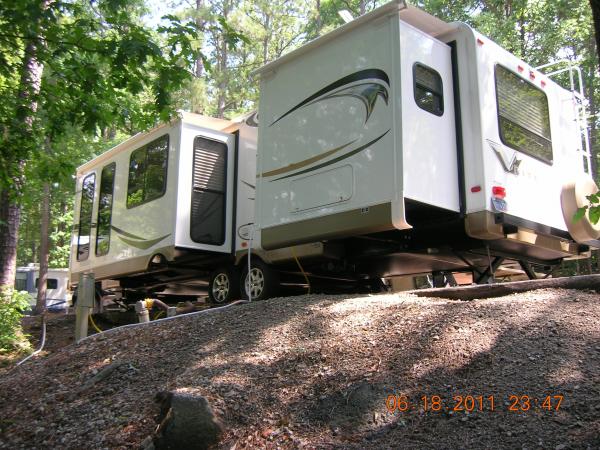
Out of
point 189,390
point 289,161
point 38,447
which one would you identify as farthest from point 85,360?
point 289,161

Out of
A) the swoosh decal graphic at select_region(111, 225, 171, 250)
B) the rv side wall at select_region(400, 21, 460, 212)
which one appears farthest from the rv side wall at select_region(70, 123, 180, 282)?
the rv side wall at select_region(400, 21, 460, 212)

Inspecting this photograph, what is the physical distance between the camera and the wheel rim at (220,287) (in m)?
8.21

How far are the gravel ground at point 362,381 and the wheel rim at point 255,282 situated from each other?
2.20 meters

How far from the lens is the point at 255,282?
7672 mm

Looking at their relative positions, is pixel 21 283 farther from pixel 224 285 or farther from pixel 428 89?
pixel 428 89

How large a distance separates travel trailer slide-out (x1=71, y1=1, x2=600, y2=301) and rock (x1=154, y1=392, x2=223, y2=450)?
2826 mm

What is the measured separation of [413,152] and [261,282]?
2.75 m

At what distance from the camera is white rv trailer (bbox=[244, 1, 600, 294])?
5930mm

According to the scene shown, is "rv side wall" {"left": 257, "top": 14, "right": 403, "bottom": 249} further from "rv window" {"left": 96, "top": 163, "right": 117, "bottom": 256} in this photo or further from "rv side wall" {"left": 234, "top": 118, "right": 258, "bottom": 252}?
"rv window" {"left": 96, "top": 163, "right": 117, "bottom": 256}

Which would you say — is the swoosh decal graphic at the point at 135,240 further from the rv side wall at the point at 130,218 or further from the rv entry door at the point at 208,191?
the rv entry door at the point at 208,191

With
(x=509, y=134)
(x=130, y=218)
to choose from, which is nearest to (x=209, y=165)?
(x=130, y=218)

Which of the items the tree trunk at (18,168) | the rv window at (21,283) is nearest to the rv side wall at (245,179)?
the tree trunk at (18,168)

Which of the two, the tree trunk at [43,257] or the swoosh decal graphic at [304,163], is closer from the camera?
the swoosh decal graphic at [304,163]

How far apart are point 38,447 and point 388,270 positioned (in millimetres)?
4862
